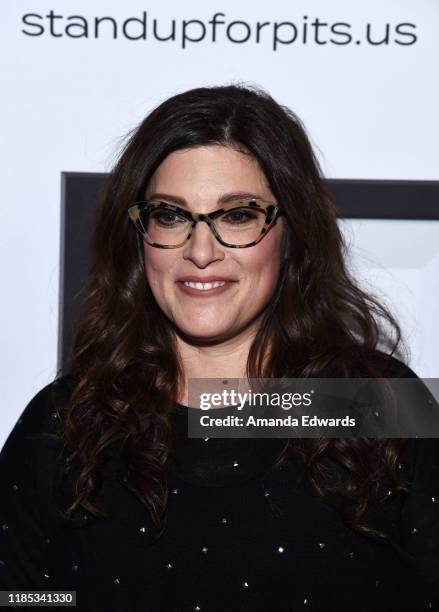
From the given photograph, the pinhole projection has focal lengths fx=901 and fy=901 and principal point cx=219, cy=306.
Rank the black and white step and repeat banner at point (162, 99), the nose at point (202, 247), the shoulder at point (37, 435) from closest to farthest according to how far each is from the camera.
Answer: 1. the nose at point (202, 247)
2. the shoulder at point (37, 435)
3. the black and white step and repeat banner at point (162, 99)

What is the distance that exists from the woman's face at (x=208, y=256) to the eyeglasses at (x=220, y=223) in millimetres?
11

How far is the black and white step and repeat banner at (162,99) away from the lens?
1887 mm

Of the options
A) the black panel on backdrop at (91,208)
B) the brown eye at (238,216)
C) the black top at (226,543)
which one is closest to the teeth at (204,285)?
the brown eye at (238,216)

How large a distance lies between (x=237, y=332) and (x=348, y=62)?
674 mm

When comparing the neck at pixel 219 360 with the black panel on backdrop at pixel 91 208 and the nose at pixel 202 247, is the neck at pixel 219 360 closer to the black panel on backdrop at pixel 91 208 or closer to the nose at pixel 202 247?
the nose at pixel 202 247

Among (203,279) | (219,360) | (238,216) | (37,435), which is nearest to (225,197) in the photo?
(238,216)

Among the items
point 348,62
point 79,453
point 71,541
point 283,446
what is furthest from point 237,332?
point 348,62

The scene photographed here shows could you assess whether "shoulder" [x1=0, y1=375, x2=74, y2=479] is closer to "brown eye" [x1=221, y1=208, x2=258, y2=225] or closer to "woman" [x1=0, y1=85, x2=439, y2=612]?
"woman" [x1=0, y1=85, x2=439, y2=612]

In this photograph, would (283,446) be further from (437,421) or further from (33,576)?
(33,576)

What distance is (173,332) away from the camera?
66.4 inches

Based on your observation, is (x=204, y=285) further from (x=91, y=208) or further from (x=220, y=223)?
(x=91, y=208)

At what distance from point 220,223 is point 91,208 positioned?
1.69 feet

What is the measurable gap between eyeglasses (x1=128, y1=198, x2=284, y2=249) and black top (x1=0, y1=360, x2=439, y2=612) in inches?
12.6

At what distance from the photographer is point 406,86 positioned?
1.89 m
